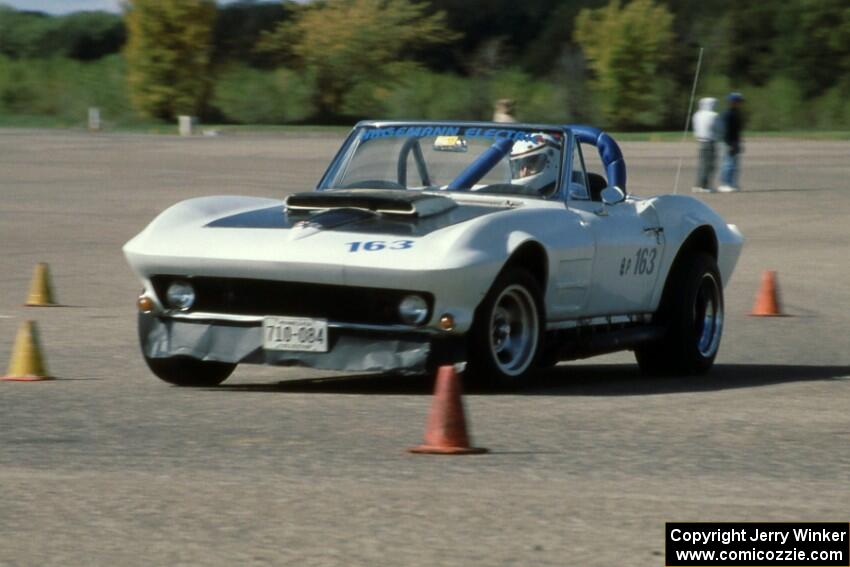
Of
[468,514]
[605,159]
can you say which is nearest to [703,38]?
[605,159]

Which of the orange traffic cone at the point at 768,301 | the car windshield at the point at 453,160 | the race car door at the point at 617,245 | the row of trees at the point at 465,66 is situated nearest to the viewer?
the race car door at the point at 617,245

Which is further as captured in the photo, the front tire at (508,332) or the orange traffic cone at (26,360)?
the orange traffic cone at (26,360)

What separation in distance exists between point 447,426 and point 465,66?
230 feet

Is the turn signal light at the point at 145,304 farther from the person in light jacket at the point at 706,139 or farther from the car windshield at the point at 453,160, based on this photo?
the person in light jacket at the point at 706,139

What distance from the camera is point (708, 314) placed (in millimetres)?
11578

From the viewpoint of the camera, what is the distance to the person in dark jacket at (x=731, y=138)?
102 ft

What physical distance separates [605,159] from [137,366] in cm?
318

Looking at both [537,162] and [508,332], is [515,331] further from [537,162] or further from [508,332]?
[537,162]

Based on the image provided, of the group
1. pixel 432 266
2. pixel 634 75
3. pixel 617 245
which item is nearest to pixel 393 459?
pixel 432 266

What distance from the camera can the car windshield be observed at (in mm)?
10656

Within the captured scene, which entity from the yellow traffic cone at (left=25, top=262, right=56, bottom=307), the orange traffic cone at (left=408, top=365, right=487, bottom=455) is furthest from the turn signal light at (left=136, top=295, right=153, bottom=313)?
the yellow traffic cone at (left=25, top=262, right=56, bottom=307)

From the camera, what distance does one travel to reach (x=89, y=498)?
6.43 metres

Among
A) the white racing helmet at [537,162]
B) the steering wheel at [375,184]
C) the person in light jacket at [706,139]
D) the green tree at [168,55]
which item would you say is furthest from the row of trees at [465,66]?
the steering wheel at [375,184]

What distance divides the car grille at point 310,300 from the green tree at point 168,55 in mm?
59029
